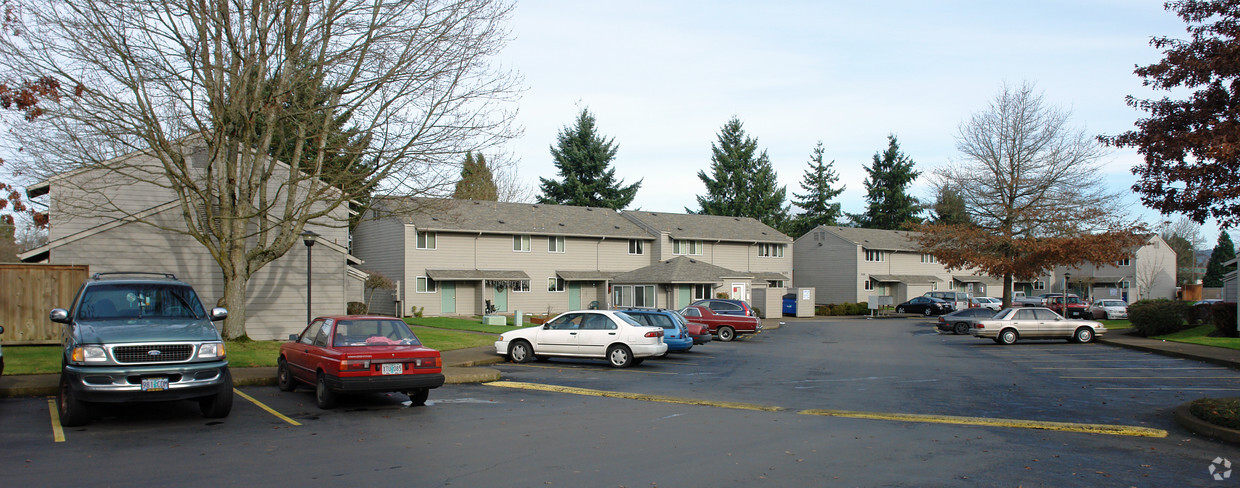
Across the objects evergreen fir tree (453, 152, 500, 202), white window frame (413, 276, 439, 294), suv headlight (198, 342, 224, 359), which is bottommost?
suv headlight (198, 342, 224, 359)

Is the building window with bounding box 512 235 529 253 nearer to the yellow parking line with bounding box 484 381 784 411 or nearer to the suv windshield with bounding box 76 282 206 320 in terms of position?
the yellow parking line with bounding box 484 381 784 411

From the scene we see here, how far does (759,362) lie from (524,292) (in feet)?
83.3

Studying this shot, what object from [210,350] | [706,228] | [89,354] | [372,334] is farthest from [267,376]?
[706,228]

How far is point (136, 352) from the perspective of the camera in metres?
9.91

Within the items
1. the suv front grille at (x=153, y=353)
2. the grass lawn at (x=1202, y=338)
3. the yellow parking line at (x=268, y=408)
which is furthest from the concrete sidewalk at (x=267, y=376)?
the grass lawn at (x=1202, y=338)

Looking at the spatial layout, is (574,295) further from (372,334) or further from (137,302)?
(137,302)

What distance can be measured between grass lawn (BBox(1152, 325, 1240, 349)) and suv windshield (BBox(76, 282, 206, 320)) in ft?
93.8

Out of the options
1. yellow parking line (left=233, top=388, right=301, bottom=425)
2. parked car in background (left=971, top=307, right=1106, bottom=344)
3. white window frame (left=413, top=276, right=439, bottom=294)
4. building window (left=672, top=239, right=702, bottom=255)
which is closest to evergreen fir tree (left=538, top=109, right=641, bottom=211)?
building window (left=672, top=239, right=702, bottom=255)

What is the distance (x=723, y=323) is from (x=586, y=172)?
4030 centimetres

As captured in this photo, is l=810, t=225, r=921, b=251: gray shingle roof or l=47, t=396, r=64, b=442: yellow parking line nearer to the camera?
l=47, t=396, r=64, b=442: yellow parking line

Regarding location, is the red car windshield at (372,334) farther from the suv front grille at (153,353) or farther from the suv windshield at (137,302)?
the suv front grille at (153,353)

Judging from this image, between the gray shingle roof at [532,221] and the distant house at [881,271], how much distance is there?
57.0ft

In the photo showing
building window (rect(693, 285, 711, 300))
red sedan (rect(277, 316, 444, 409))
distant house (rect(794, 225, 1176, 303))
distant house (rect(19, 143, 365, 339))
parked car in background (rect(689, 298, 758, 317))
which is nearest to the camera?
red sedan (rect(277, 316, 444, 409))

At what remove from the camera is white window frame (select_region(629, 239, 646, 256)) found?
166ft
